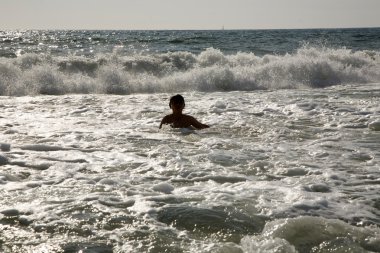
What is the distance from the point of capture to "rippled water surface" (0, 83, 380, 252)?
3213mm

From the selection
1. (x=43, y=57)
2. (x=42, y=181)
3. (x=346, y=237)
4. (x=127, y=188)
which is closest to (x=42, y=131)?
(x=42, y=181)

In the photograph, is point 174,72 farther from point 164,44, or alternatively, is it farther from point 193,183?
point 164,44

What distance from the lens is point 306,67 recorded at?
1541 cm

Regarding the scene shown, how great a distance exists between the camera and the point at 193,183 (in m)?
4.50

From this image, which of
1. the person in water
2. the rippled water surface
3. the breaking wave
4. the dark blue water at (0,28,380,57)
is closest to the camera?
the rippled water surface

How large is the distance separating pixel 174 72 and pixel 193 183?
12.2m

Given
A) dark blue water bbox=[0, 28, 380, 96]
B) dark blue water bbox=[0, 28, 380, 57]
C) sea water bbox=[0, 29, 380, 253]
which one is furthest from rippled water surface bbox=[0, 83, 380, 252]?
dark blue water bbox=[0, 28, 380, 57]

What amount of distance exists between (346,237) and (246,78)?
11278 millimetres

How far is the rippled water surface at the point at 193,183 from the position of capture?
3.21 meters

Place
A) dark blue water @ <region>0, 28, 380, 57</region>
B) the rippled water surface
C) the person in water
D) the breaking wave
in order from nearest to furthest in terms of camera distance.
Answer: the rippled water surface < the person in water < the breaking wave < dark blue water @ <region>0, 28, 380, 57</region>

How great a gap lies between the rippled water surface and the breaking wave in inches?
190

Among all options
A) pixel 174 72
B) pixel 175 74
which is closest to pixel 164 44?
pixel 174 72

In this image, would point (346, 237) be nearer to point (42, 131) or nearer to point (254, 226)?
point (254, 226)

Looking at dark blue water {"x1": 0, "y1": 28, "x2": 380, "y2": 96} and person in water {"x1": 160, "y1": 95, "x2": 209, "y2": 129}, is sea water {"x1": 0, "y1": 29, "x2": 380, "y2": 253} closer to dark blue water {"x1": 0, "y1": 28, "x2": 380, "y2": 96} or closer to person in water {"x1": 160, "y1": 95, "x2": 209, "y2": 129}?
person in water {"x1": 160, "y1": 95, "x2": 209, "y2": 129}
